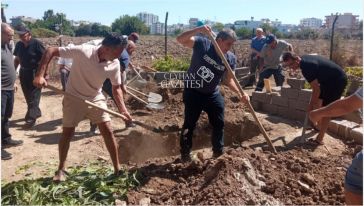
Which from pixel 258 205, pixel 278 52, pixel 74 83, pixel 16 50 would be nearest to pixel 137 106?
pixel 16 50

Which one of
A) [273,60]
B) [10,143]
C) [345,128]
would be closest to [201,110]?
[345,128]

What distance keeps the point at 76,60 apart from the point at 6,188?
157cm

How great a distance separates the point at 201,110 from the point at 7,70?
9.66 feet

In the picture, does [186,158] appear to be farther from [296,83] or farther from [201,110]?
[296,83]

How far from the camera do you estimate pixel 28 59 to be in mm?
7145

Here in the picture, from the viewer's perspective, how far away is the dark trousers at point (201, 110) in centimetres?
501

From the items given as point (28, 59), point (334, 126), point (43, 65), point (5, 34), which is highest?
point (5, 34)

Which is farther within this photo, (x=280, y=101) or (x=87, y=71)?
(x=280, y=101)

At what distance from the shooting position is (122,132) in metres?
6.86

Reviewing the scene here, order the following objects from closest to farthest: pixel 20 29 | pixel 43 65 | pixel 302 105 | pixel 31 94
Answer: pixel 43 65 < pixel 20 29 < pixel 302 105 < pixel 31 94

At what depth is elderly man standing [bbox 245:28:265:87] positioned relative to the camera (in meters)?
10.5

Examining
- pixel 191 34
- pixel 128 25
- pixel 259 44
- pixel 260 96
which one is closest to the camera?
pixel 191 34

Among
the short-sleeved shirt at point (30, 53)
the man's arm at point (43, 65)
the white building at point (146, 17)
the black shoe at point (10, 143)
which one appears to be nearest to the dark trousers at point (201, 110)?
the man's arm at point (43, 65)

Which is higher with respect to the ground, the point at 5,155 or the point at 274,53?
the point at 274,53
